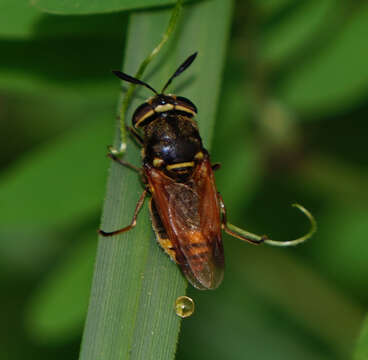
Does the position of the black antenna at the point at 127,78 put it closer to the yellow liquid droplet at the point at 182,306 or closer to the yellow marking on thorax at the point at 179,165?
the yellow marking on thorax at the point at 179,165

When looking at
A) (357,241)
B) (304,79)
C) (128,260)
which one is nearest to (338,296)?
(357,241)

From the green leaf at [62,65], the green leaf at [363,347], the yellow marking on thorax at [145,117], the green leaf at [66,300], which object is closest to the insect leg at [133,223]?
the yellow marking on thorax at [145,117]

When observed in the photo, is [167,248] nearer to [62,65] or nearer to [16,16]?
[16,16]

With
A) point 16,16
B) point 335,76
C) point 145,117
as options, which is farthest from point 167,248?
point 335,76

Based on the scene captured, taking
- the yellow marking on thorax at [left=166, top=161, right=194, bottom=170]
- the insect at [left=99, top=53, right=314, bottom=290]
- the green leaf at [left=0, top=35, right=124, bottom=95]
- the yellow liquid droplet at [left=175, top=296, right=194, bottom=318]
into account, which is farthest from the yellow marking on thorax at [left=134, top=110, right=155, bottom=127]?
the yellow liquid droplet at [left=175, top=296, right=194, bottom=318]

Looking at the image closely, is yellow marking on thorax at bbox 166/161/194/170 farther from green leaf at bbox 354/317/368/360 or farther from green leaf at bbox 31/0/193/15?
green leaf at bbox 354/317/368/360
